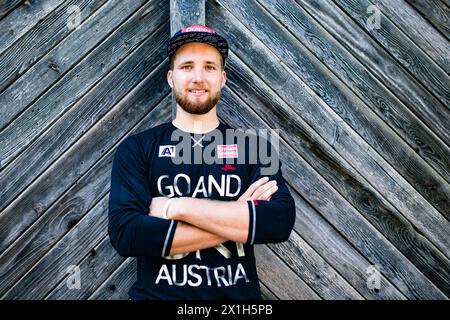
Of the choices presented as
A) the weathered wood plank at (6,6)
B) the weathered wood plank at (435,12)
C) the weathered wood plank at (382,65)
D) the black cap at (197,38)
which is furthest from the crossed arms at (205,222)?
the weathered wood plank at (435,12)

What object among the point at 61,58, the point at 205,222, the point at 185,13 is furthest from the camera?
the point at 61,58

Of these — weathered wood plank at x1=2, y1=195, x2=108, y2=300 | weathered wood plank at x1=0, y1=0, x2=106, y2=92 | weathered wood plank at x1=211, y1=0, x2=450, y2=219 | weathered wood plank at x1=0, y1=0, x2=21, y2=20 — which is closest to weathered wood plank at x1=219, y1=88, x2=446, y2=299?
weathered wood plank at x1=211, y1=0, x2=450, y2=219

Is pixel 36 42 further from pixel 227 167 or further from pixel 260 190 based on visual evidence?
pixel 260 190

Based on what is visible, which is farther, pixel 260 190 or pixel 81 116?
pixel 81 116

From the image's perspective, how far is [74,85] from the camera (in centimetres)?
302

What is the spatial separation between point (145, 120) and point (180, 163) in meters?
0.78

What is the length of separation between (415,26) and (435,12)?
0.54 feet

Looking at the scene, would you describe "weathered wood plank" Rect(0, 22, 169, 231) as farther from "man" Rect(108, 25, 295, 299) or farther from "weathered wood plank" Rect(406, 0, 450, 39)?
"weathered wood plank" Rect(406, 0, 450, 39)

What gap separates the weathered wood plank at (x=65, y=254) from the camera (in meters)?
3.01

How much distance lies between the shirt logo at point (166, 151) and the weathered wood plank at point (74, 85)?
2.97 ft

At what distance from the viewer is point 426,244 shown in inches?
122

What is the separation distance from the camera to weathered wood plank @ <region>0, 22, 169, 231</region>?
2.99m

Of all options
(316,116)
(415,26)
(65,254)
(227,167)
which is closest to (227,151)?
(227,167)

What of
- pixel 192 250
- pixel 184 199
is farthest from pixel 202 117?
pixel 192 250
